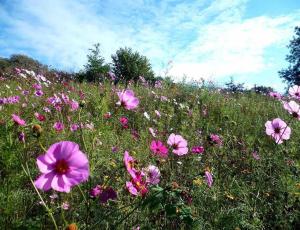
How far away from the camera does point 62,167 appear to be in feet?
4.27

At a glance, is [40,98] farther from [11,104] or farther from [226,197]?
[226,197]

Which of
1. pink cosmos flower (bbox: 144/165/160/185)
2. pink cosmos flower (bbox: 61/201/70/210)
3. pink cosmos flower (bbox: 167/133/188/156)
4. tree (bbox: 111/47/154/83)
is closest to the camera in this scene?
pink cosmos flower (bbox: 144/165/160/185)

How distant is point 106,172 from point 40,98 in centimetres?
295

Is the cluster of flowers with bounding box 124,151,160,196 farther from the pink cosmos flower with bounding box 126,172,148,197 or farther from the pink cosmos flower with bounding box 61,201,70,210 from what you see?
the pink cosmos flower with bounding box 61,201,70,210

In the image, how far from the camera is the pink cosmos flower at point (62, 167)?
1.26m

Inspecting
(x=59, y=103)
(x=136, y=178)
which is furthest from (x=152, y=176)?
(x=59, y=103)

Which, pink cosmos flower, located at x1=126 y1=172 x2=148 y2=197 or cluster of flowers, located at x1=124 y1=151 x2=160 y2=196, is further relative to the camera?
pink cosmos flower, located at x1=126 y1=172 x2=148 y2=197

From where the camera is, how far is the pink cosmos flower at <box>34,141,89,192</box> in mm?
1257

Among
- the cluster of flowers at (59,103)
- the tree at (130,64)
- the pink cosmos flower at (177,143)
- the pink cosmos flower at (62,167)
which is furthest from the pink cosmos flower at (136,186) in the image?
the tree at (130,64)

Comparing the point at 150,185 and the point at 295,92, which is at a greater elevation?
the point at 295,92

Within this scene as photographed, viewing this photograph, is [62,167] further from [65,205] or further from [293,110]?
[293,110]

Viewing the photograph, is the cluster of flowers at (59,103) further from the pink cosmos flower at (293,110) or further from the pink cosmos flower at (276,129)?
the pink cosmos flower at (293,110)

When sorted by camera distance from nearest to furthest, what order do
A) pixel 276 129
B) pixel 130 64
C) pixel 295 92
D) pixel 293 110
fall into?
1. pixel 293 110
2. pixel 276 129
3. pixel 295 92
4. pixel 130 64

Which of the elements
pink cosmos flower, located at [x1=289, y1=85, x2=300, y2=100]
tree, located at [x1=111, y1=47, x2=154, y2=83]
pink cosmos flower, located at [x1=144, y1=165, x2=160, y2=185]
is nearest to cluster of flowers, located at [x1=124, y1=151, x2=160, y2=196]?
pink cosmos flower, located at [x1=144, y1=165, x2=160, y2=185]
